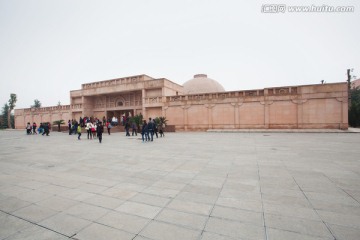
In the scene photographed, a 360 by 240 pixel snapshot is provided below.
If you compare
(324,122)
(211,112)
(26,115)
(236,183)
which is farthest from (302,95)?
(26,115)

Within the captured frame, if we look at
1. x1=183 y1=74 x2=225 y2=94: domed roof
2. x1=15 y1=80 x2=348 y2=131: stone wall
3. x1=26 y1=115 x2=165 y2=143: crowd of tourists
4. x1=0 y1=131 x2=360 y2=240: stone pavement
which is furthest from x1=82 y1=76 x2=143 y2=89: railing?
x1=0 y1=131 x2=360 y2=240: stone pavement

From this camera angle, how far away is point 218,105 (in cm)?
2447

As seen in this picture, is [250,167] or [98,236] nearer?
[98,236]

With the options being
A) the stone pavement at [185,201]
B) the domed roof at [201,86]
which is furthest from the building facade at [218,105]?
the stone pavement at [185,201]

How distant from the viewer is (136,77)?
3072 cm

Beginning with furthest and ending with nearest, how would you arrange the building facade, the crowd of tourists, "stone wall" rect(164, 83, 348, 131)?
1. the building facade
2. "stone wall" rect(164, 83, 348, 131)
3. the crowd of tourists

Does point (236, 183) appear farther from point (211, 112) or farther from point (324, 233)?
point (211, 112)

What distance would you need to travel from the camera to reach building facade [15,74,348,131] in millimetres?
20000

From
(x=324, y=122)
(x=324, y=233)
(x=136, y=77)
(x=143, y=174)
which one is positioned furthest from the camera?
(x=136, y=77)

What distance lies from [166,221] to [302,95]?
2300cm

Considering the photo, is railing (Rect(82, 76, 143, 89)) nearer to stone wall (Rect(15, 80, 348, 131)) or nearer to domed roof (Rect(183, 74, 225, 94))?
stone wall (Rect(15, 80, 348, 131))

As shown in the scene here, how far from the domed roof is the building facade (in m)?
1.04

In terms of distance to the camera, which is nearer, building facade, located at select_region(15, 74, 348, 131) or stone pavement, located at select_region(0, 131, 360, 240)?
stone pavement, located at select_region(0, 131, 360, 240)

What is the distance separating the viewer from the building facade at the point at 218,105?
787 inches
